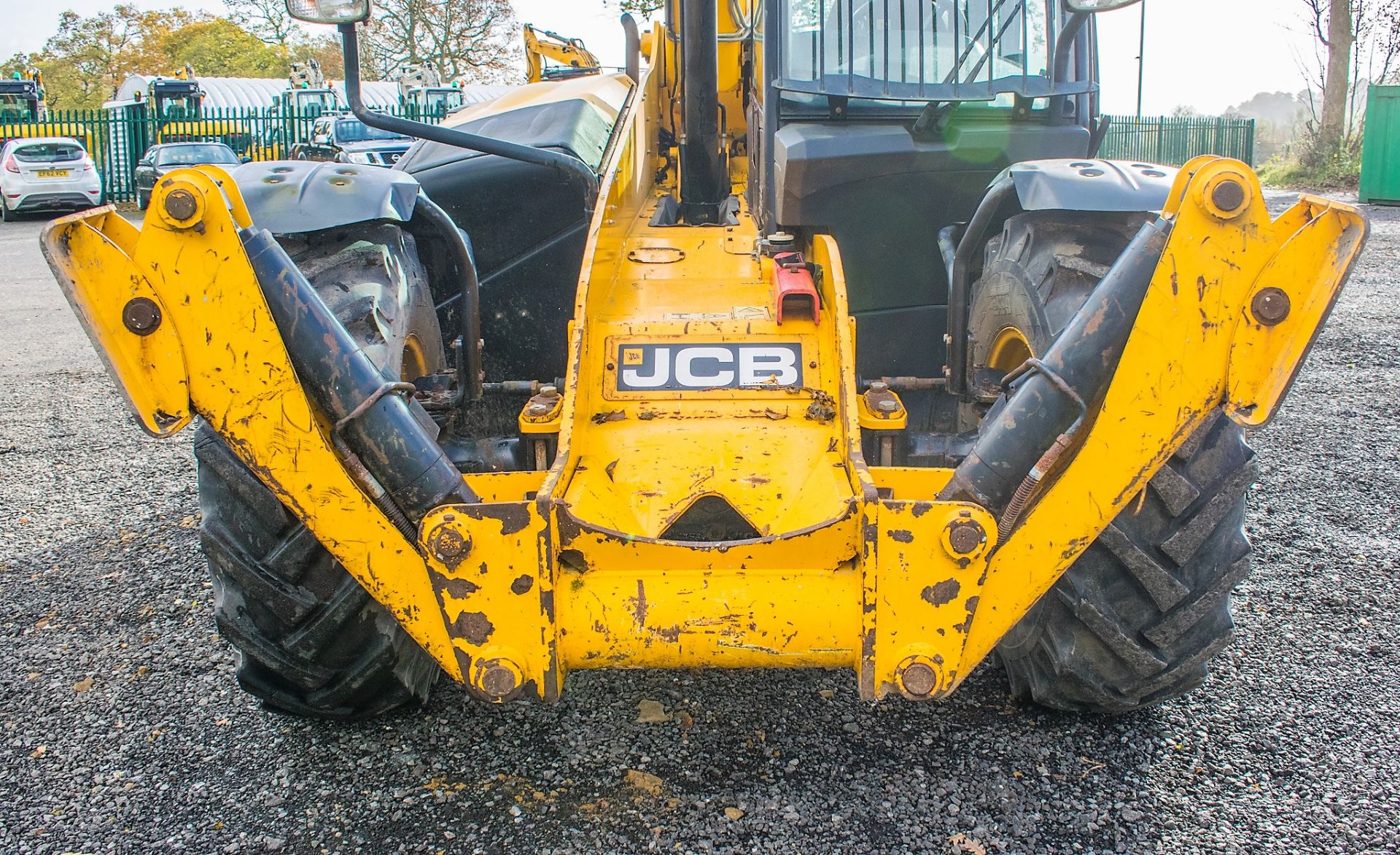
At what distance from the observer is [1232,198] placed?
1.87m

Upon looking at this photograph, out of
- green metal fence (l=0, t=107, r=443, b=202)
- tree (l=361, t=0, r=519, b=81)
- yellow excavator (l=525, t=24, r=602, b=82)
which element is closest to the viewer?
yellow excavator (l=525, t=24, r=602, b=82)

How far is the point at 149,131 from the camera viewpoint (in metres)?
25.6

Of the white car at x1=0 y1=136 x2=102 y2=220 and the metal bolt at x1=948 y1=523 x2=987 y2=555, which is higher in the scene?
the white car at x1=0 y1=136 x2=102 y2=220

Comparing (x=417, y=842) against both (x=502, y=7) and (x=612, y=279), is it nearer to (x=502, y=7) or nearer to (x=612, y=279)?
(x=612, y=279)

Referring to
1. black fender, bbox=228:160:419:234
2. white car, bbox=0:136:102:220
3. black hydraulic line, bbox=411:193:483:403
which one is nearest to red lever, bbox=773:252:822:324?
black hydraulic line, bbox=411:193:483:403

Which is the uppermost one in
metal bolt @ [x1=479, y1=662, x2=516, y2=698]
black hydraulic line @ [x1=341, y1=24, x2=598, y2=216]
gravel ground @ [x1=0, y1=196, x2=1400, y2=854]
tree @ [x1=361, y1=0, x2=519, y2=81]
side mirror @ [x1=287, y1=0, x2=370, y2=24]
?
tree @ [x1=361, y1=0, x2=519, y2=81]

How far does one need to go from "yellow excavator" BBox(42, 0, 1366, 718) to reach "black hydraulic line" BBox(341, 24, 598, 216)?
0.02 meters

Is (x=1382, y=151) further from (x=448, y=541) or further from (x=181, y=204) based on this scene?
(x=181, y=204)

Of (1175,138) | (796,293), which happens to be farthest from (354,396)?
(1175,138)

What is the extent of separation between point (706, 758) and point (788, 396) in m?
0.93

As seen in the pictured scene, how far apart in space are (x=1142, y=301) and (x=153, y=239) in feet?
6.01

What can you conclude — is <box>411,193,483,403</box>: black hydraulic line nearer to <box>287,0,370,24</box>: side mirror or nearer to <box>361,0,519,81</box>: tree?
<box>287,0,370,24</box>: side mirror

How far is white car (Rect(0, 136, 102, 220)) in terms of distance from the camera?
792 inches

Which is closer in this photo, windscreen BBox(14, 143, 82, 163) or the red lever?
the red lever
